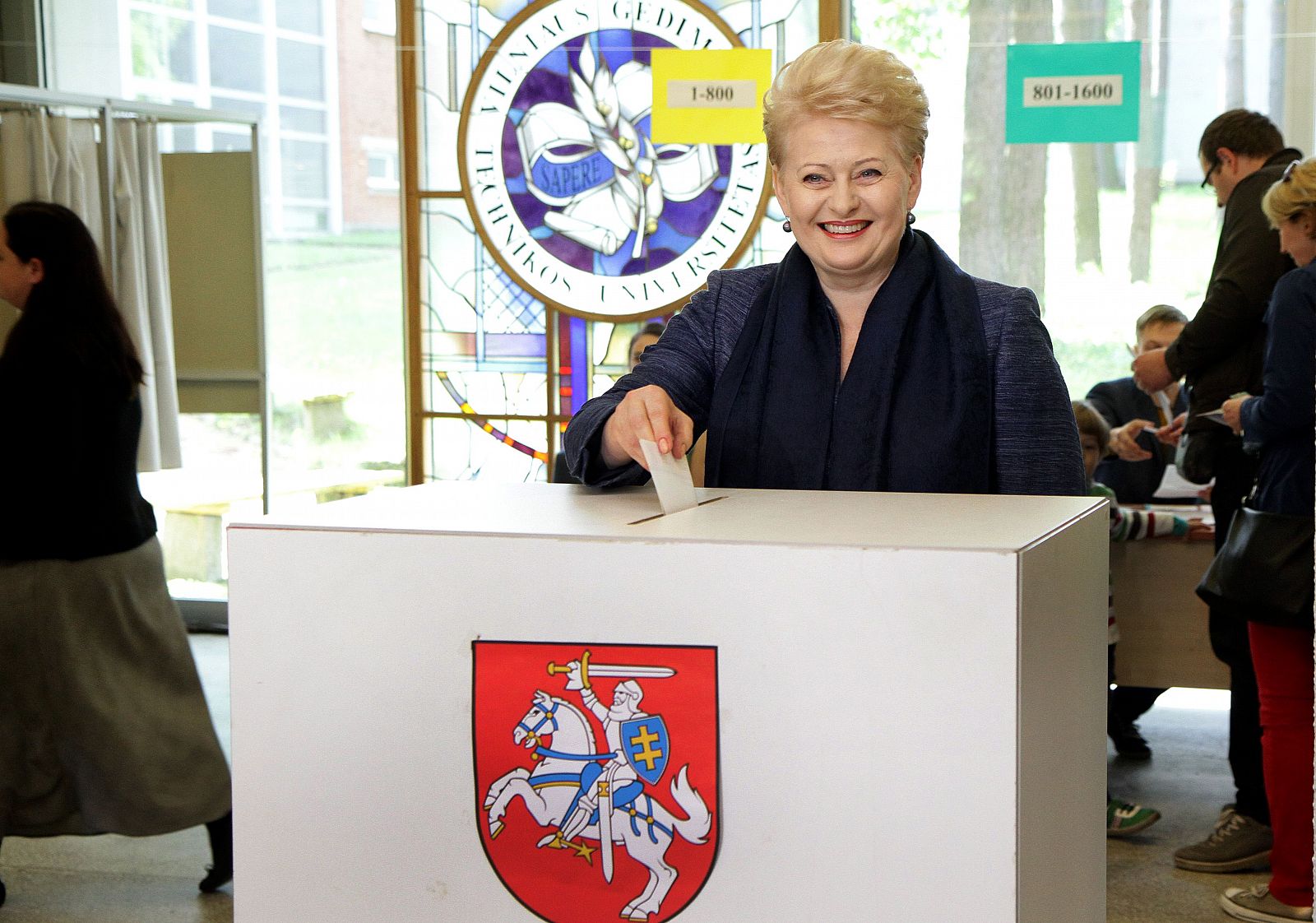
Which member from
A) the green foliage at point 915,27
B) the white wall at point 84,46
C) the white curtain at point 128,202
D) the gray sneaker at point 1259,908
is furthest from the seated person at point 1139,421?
the white wall at point 84,46

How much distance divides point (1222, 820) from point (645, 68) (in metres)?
2.66

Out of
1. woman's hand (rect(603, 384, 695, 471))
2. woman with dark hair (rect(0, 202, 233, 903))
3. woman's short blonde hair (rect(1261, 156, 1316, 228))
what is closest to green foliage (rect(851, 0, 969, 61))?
woman's short blonde hair (rect(1261, 156, 1316, 228))

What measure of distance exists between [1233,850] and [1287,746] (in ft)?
1.57

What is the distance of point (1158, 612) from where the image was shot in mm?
3406

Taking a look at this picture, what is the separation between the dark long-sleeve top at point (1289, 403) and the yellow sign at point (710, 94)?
1.85 metres

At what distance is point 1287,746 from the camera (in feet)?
8.98

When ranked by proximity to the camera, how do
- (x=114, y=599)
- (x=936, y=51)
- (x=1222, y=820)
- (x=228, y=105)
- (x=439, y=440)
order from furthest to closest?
(x=228, y=105)
(x=439, y=440)
(x=936, y=51)
(x=1222, y=820)
(x=114, y=599)

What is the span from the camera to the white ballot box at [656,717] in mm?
685

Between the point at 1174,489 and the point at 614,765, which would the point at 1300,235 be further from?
the point at 614,765

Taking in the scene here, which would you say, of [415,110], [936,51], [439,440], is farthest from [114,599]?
[936,51]

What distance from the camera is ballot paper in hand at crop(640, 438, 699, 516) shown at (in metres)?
0.89

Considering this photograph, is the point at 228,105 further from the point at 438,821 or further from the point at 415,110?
the point at 438,821

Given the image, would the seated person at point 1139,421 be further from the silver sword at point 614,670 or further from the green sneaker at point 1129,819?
the silver sword at point 614,670

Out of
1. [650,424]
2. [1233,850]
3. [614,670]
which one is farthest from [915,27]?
[614,670]
